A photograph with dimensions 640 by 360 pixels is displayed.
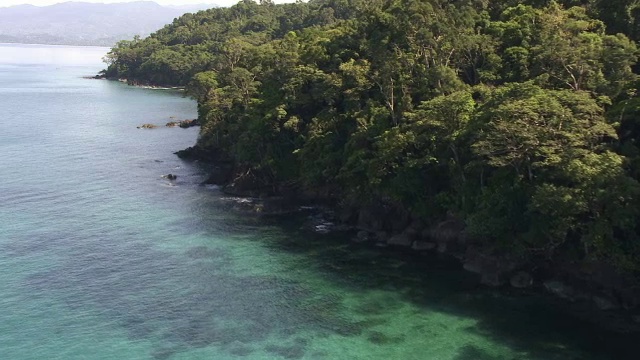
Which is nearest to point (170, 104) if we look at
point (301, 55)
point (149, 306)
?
point (301, 55)

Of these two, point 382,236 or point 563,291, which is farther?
point 382,236

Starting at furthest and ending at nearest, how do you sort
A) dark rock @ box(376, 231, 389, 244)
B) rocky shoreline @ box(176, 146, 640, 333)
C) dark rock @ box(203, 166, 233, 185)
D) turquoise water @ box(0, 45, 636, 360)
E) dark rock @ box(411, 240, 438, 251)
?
dark rock @ box(203, 166, 233, 185) → dark rock @ box(376, 231, 389, 244) → dark rock @ box(411, 240, 438, 251) → rocky shoreline @ box(176, 146, 640, 333) → turquoise water @ box(0, 45, 636, 360)

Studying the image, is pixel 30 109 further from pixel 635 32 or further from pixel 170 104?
pixel 635 32

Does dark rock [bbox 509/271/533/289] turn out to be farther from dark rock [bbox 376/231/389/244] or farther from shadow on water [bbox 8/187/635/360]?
dark rock [bbox 376/231/389/244]

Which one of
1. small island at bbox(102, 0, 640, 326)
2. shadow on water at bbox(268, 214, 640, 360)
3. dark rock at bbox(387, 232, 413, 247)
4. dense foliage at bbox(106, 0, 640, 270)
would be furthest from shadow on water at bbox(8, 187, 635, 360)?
dense foliage at bbox(106, 0, 640, 270)

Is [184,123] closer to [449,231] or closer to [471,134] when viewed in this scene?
[449,231]

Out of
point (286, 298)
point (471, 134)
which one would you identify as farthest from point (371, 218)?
point (286, 298)
